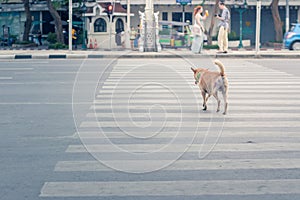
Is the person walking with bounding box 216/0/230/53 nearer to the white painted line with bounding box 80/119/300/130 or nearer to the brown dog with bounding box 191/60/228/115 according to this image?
the brown dog with bounding box 191/60/228/115

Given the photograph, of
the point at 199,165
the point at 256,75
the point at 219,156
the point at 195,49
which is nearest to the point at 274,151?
the point at 219,156

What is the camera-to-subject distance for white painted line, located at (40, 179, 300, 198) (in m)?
5.92

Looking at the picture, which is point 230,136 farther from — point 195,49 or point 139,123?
point 195,49

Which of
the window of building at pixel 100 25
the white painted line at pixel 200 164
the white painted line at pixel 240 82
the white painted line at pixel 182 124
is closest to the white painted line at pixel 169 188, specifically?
the white painted line at pixel 200 164

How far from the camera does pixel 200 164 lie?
708 cm

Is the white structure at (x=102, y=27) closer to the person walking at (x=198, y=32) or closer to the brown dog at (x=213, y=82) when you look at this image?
the person walking at (x=198, y=32)

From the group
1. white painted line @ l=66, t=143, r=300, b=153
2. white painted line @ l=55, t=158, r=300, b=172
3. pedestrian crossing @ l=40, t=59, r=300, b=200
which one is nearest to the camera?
pedestrian crossing @ l=40, t=59, r=300, b=200

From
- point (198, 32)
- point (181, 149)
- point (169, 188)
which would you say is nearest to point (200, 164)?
point (181, 149)

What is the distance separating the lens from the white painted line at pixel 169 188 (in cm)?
592

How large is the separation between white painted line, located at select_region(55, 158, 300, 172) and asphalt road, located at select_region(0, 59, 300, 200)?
0.01 metres

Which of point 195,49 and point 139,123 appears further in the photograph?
point 195,49

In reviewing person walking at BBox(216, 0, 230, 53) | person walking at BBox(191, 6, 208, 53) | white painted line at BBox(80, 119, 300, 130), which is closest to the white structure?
person walking at BBox(191, 6, 208, 53)

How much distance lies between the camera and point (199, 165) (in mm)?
7031

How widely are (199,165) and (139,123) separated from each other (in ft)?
9.56
